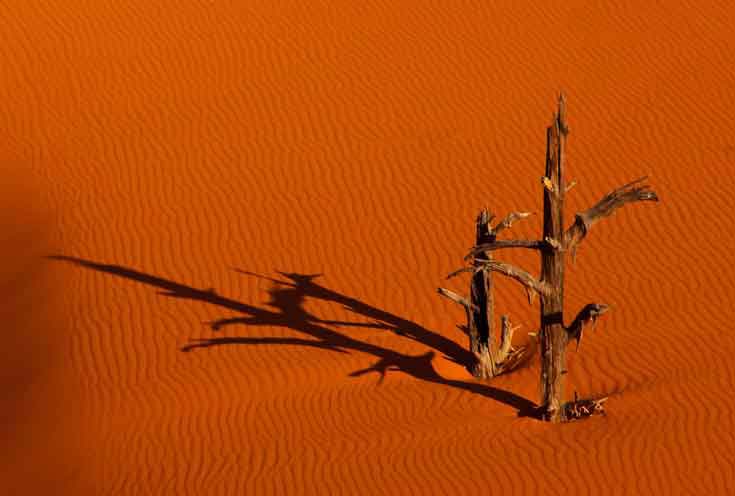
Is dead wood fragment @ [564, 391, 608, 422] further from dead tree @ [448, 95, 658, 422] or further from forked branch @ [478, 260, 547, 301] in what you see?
forked branch @ [478, 260, 547, 301]

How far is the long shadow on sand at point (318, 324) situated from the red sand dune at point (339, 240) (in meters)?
0.04

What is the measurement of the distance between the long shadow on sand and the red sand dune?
0.04 meters

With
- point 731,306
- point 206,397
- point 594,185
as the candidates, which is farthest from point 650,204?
point 206,397

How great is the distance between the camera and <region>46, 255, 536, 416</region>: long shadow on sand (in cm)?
1284

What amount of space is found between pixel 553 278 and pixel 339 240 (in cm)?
463

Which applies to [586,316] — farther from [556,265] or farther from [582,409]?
[582,409]

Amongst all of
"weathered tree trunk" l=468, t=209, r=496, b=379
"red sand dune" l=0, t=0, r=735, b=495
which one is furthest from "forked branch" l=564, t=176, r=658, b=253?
"red sand dune" l=0, t=0, r=735, b=495

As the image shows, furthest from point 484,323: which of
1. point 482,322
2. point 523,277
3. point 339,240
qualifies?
point 339,240

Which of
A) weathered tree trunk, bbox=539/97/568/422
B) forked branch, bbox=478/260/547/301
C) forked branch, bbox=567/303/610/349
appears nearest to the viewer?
weathered tree trunk, bbox=539/97/568/422

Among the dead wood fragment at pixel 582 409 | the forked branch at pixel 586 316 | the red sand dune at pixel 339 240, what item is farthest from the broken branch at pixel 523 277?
the red sand dune at pixel 339 240

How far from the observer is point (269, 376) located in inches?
514

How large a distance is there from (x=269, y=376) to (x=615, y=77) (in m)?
7.69

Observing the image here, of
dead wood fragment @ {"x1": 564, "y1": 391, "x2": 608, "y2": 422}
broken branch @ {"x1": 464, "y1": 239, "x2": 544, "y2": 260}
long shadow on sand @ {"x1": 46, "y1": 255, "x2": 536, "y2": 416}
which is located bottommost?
dead wood fragment @ {"x1": 564, "y1": 391, "x2": 608, "y2": 422}

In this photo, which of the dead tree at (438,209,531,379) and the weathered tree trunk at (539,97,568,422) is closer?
the weathered tree trunk at (539,97,568,422)
